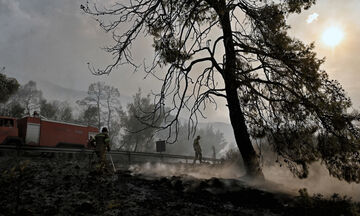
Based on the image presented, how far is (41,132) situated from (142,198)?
43.6 ft

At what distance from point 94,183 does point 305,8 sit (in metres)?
8.80

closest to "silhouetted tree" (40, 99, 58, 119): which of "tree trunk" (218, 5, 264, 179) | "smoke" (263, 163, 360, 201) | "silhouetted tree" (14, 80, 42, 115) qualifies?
"silhouetted tree" (14, 80, 42, 115)

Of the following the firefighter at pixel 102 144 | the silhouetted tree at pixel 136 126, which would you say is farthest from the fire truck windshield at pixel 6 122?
the silhouetted tree at pixel 136 126

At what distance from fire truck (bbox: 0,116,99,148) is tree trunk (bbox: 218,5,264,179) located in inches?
518

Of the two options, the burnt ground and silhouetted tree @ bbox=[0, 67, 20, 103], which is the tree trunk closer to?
the burnt ground

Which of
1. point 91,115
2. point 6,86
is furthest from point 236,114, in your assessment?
point 91,115

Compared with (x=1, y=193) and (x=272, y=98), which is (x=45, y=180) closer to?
(x=1, y=193)

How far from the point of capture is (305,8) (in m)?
8.26

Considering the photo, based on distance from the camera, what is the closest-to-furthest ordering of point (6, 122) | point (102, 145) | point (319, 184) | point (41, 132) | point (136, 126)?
point (319, 184) → point (102, 145) → point (6, 122) → point (41, 132) → point (136, 126)

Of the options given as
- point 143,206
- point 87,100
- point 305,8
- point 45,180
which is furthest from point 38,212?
point 87,100

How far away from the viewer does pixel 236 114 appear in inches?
343

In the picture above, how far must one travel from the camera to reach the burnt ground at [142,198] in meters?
4.93

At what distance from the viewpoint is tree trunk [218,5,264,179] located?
27.3ft

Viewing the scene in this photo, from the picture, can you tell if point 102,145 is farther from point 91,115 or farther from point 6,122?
point 91,115
